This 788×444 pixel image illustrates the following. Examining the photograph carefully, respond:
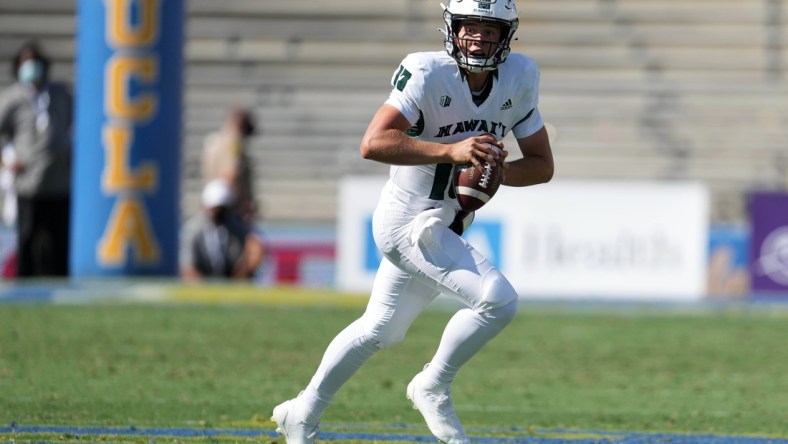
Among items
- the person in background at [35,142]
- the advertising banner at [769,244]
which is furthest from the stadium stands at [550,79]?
the person in background at [35,142]

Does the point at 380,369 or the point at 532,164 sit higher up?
the point at 532,164

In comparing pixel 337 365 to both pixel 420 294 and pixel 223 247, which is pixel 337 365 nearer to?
pixel 420 294

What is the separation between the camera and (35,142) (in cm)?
1438

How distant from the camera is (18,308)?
12719mm

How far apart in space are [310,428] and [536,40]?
16.7 metres

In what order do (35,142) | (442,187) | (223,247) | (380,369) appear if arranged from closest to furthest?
(442,187) < (380,369) < (35,142) < (223,247)

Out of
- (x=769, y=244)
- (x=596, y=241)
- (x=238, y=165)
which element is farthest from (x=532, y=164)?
(x=769, y=244)

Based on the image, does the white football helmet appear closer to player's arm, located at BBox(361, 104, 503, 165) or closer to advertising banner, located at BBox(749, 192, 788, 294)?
player's arm, located at BBox(361, 104, 503, 165)

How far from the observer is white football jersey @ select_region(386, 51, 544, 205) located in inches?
215

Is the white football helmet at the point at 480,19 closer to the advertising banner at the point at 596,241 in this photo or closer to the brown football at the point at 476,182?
the brown football at the point at 476,182

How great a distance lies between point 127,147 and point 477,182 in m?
9.78

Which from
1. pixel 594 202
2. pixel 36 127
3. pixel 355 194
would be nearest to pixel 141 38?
pixel 36 127

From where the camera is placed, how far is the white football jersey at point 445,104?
5.47 metres

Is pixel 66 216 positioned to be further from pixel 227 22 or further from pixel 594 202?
pixel 227 22
